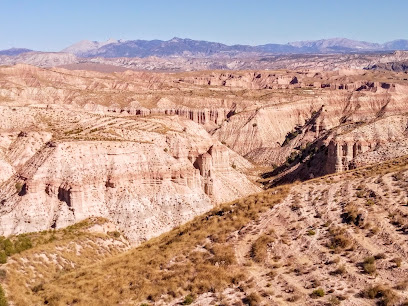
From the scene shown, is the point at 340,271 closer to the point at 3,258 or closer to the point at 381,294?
the point at 381,294

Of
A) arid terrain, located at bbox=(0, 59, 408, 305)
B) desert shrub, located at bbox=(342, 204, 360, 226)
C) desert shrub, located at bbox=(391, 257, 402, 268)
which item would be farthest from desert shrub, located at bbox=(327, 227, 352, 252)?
desert shrub, located at bbox=(391, 257, 402, 268)

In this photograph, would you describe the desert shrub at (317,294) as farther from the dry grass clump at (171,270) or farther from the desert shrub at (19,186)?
the desert shrub at (19,186)

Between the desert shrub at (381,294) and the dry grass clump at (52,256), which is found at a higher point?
the desert shrub at (381,294)

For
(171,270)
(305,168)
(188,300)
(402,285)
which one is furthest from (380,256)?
(305,168)

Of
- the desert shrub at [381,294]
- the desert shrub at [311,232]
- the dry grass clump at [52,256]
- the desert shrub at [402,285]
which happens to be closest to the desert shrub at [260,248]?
the desert shrub at [311,232]

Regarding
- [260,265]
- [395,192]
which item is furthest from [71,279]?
[395,192]

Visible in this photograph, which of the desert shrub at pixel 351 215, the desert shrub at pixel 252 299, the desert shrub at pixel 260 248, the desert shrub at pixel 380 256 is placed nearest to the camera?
the desert shrub at pixel 252 299

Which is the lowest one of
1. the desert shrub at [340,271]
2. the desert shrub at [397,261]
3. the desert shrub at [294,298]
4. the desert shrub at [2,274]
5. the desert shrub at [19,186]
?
the desert shrub at [2,274]
